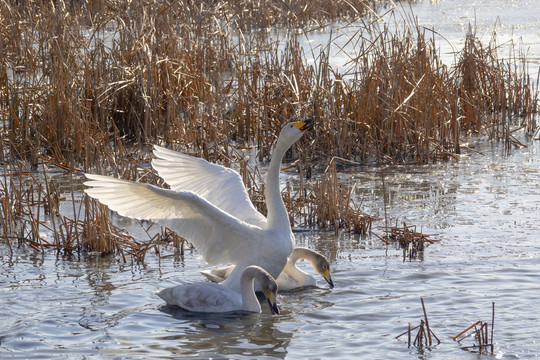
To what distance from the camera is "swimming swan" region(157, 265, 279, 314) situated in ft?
19.8

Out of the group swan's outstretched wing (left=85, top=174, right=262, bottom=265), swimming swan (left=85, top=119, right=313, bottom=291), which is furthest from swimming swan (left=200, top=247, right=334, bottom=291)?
swan's outstretched wing (left=85, top=174, right=262, bottom=265)

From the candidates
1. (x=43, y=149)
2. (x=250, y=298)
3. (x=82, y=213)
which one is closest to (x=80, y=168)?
(x=43, y=149)

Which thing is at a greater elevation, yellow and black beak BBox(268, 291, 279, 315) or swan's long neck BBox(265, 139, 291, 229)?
swan's long neck BBox(265, 139, 291, 229)

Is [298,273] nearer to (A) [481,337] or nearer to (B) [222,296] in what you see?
(B) [222,296]

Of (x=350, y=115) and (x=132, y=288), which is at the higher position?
(x=350, y=115)

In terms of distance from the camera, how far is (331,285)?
21.4ft

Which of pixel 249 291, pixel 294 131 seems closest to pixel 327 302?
pixel 249 291

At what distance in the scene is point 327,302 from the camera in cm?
626

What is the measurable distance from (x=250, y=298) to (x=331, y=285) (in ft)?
2.39

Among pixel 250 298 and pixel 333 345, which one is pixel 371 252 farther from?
pixel 333 345

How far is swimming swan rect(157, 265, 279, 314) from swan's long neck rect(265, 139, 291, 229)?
439mm

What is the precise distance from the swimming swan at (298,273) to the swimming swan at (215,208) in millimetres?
187

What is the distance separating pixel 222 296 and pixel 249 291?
0.67 ft

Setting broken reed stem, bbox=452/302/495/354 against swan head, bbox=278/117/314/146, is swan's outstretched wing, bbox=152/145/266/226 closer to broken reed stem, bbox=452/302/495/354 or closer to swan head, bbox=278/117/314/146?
swan head, bbox=278/117/314/146
